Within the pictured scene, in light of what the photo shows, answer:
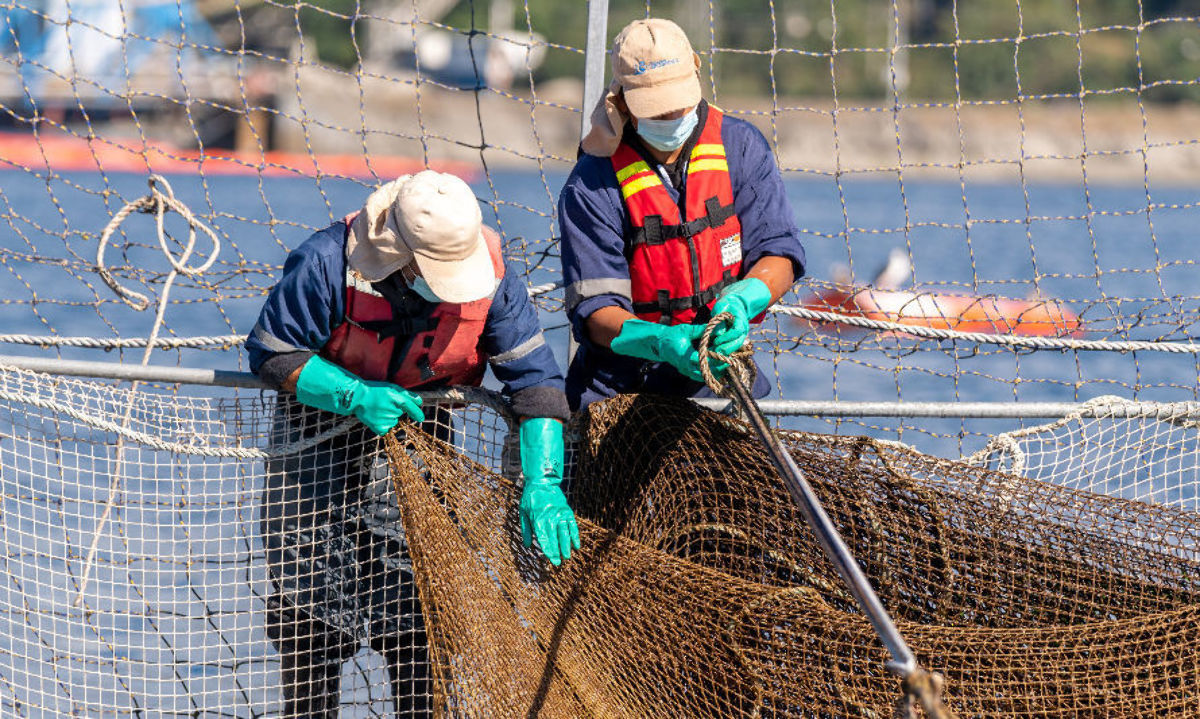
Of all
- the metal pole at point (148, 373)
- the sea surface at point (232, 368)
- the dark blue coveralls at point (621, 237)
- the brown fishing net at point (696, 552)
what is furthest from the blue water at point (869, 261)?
the metal pole at point (148, 373)

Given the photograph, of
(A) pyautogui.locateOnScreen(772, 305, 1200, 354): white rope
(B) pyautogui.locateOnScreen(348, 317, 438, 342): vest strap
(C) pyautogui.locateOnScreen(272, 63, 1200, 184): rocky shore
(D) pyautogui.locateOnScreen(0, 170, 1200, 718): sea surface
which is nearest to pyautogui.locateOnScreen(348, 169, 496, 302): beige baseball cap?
(B) pyautogui.locateOnScreen(348, 317, 438, 342): vest strap

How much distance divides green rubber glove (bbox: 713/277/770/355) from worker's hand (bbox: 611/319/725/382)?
0.17ft

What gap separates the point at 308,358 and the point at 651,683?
4.15 ft

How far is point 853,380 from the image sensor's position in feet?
41.9

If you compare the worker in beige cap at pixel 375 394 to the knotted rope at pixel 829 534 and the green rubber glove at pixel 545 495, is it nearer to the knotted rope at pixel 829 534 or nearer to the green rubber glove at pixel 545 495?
the green rubber glove at pixel 545 495

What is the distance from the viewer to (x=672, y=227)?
3816mm

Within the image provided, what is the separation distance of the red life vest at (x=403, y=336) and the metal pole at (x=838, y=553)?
800 mm

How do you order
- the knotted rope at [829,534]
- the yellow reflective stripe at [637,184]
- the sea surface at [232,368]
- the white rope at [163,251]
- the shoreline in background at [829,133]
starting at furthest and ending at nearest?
the shoreline in background at [829,133] → the white rope at [163,251] → the sea surface at [232,368] → the yellow reflective stripe at [637,184] → the knotted rope at [829,534]

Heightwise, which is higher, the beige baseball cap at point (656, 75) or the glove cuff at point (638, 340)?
the beige baseball cap at point (656, 75)

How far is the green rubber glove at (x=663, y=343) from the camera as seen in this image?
11.4ft

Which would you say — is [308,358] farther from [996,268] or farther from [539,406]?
[996,268]

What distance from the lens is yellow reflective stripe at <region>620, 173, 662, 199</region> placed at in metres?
3.81

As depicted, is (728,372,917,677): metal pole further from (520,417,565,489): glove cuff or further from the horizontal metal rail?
the horizontal metal rail

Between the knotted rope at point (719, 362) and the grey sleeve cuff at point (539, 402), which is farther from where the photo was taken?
the grey sleeve cuff at point (539, 402)
